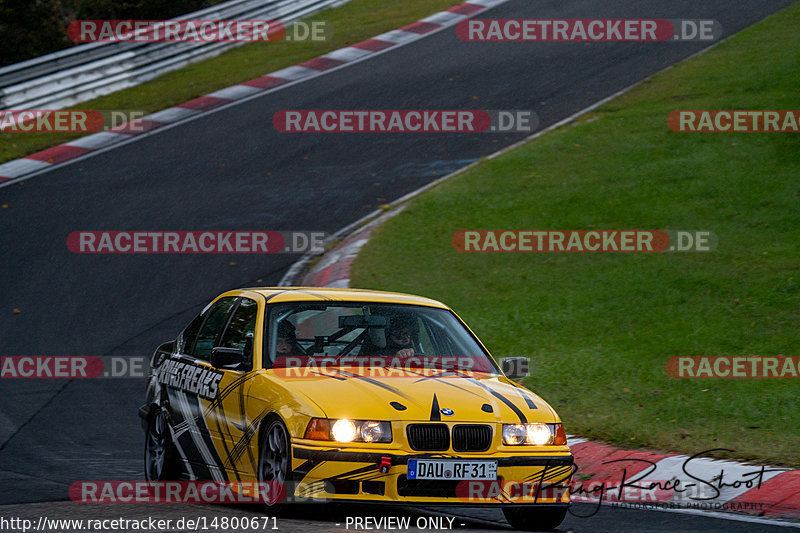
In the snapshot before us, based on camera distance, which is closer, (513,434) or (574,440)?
(513,434)

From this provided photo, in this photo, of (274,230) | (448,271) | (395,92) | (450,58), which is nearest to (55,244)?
(274,230)

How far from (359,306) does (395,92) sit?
16.0 meters

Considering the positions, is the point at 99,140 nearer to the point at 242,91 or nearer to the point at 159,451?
the point at 242,91

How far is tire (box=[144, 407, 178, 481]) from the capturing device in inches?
298

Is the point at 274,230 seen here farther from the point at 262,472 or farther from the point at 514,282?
the point at 262,472

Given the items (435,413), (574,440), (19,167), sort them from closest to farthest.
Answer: (435,413), (574,440), (19,167)

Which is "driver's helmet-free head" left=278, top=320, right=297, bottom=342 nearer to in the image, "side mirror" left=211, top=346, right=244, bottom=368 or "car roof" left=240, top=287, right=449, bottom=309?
"car roof" left=240, top=287, right=449, bottom=309

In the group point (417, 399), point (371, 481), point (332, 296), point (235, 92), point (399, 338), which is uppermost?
point (235, 92)

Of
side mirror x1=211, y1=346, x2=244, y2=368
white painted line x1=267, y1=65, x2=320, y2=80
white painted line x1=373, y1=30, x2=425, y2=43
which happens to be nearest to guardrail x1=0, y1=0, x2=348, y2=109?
white painted line x1=267, y1=65, x2=320, y2=80

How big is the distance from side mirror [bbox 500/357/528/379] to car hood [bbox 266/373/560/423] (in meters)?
0.29

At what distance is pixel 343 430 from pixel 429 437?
47cm

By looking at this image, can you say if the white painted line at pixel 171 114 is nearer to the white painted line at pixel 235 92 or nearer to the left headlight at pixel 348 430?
the white painted line at pixel 235 92

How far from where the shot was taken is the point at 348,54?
1025 inches

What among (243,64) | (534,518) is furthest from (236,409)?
(243,64)
